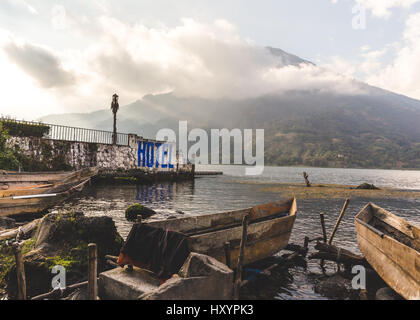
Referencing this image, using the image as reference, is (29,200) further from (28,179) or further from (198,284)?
(198,284)

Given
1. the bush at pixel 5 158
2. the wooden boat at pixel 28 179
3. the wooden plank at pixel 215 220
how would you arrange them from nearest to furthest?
1. the wooden plank at pixel 215 220
2. the wooden boat at pixel 28 179
3. the bush at pixel 5 158

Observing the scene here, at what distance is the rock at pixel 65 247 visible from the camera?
714cm

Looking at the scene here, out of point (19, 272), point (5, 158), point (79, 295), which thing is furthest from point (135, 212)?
point (5, 158)

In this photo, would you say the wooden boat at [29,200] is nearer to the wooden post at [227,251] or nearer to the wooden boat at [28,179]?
the wooden boat at [28,179]

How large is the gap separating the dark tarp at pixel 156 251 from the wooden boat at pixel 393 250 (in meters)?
5.80

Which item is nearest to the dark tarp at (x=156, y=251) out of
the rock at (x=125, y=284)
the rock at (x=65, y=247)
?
the rock at (x=125, y=284)

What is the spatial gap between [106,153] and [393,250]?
1435 inches

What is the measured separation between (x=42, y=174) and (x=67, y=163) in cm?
1279

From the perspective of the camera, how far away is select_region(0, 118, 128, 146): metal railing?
99.7 feet

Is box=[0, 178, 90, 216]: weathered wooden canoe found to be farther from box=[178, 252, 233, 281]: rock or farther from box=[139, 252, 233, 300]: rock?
box=[178, 252, 233, 281]: rock

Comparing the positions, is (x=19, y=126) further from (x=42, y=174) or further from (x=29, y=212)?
(x=29, y=212)

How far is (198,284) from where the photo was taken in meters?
5.77
